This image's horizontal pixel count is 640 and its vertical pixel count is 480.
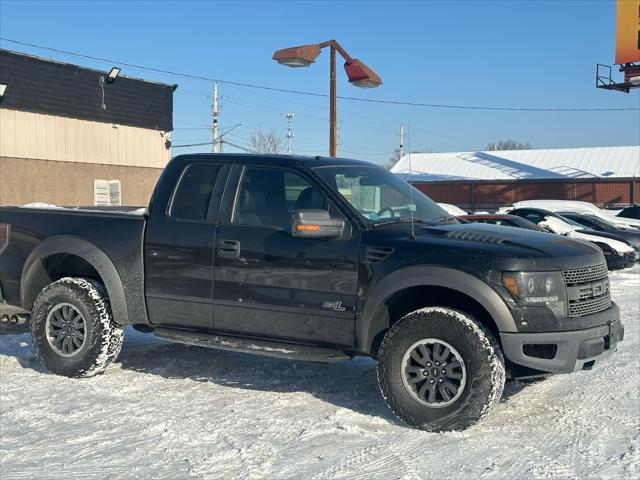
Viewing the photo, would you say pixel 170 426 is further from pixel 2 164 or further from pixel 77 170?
pixel 77 170

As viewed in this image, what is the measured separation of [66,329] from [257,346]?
192cm

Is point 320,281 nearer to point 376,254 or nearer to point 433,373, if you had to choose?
point 376,254

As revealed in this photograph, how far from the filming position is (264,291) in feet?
18.3

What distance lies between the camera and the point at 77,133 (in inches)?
1076

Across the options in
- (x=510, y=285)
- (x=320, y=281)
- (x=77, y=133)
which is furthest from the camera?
(x=77, y=133)

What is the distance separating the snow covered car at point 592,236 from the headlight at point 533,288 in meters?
11.5

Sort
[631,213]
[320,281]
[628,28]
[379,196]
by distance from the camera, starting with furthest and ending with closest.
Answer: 1. [628,28]
2. [631,213]
3. [379,196]
4. [320,281]

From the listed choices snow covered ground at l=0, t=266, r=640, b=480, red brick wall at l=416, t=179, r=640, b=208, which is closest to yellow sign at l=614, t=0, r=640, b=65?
red brick wall at l=416, t=179, r=640, b=208

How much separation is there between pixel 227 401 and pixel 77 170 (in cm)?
2353

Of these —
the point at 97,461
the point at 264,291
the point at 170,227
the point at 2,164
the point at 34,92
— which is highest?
the point at 34,92

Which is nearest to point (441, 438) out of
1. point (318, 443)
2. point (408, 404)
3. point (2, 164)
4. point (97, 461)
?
point (408, 404)

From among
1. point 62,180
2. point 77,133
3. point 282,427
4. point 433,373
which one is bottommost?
point 282,427

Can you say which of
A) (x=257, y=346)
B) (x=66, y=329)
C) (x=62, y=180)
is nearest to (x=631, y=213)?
(x=62, y=180)

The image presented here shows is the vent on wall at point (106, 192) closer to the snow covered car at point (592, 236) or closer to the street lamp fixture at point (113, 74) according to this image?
the street lamp fixture at point (113, 74)
